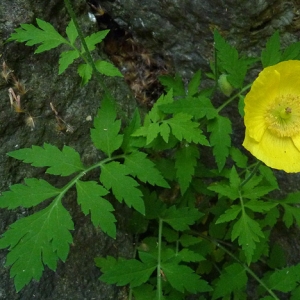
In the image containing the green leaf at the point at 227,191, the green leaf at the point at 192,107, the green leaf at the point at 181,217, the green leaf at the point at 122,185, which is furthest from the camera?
the green leaf at the point at 181,217

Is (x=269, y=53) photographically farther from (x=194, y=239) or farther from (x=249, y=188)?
(x=194, y=239)

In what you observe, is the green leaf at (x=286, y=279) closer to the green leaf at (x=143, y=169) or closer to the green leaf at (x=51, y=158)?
the green leaf at (x=143, y=169)

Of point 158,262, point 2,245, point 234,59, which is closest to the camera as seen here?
point 2,245

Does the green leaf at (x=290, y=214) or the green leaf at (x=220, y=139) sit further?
the green leaf at (x=290, y=214)

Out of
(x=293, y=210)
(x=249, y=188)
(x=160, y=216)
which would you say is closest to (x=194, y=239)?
(x=160, y=216)

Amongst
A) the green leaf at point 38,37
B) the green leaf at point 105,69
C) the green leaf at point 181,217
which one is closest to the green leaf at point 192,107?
the green leaf at point 105,69

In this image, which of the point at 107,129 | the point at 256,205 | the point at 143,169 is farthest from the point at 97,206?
the point at 256,205
